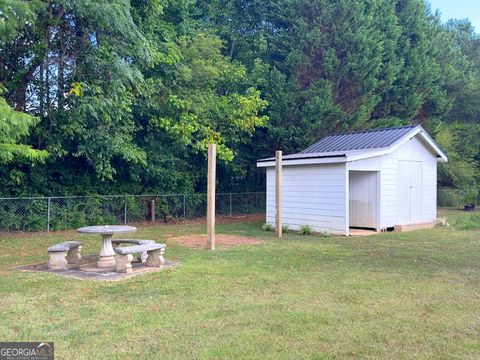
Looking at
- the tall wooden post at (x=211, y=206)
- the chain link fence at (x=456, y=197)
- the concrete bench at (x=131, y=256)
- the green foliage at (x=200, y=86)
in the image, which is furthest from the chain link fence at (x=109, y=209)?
the chain link fence at (x=456, y=197)

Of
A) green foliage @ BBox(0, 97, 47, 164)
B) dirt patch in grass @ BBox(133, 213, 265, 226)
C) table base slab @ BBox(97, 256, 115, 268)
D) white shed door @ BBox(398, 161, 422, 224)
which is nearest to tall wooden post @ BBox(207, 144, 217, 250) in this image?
table base slab @ BBox(97, 256, 115, 268)

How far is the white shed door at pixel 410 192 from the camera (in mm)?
13289

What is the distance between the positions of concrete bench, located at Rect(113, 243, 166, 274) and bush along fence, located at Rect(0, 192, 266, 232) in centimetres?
707

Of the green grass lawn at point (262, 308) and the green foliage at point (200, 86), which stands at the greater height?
the green foliage at point (200, 86)

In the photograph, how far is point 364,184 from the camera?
1309 cm

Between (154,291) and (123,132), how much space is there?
8672mm

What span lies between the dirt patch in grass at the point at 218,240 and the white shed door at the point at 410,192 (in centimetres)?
510

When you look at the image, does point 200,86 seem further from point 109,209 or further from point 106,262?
point 106,262

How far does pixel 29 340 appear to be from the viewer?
12.9ft

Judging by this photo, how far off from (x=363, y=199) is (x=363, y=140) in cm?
210

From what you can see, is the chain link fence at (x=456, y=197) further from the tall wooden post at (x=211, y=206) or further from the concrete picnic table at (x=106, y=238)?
the concrete picnic table at (x=106, y=238)

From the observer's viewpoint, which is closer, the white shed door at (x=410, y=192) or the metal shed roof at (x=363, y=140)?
the metal shed roof at (x=363, y=140)

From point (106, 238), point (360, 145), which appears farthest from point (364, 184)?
point (106, 238)

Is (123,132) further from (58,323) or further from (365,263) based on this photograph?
(58,323)
